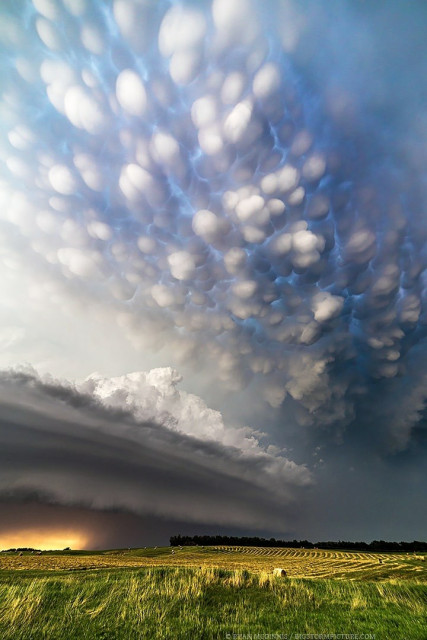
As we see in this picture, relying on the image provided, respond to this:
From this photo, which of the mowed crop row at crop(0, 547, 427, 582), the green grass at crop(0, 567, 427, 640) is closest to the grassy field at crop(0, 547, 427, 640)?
the green grass at crop(0, 567, 427, 640)

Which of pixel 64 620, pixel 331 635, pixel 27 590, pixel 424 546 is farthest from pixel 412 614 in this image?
pixel 424 546

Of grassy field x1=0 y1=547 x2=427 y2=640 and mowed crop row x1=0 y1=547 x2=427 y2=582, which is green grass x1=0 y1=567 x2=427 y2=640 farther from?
mowed crop row x1=0 y1=547 x2=427 y2=582

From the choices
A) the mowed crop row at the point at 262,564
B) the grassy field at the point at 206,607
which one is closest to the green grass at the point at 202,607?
the grassy field at the point at 206,607

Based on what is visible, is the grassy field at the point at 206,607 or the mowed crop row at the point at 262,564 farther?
the mowed crop row at the point at 262,564

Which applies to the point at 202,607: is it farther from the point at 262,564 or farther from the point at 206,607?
the point at 262,564

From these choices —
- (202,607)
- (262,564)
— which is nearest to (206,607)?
(202,607)

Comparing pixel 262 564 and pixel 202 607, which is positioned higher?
pixel 262 564

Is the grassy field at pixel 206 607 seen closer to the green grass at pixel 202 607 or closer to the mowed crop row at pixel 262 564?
the green grass at pixel 202 607

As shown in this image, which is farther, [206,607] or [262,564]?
[262,564]

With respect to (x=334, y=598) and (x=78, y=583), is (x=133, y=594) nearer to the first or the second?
(x=78, y=583)
